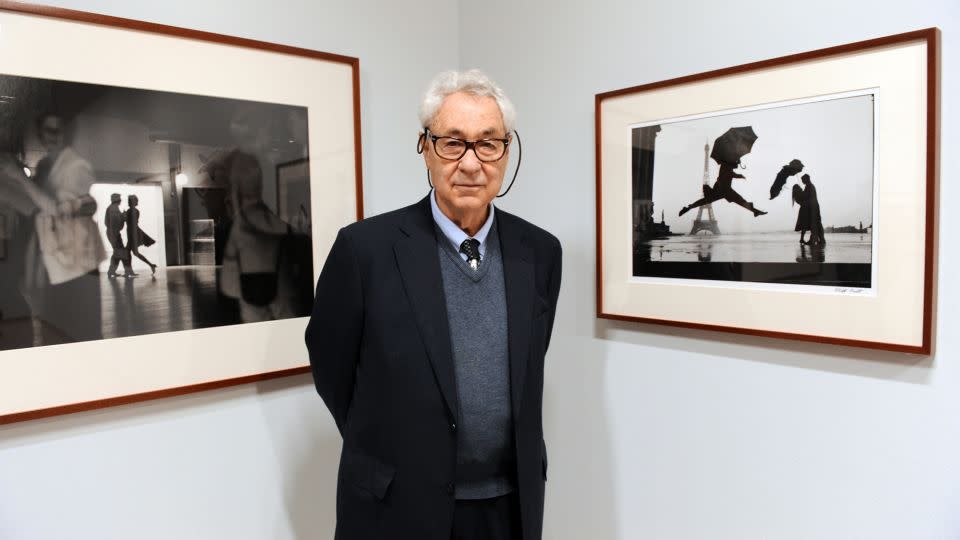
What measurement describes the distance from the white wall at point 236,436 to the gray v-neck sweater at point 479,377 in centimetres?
65

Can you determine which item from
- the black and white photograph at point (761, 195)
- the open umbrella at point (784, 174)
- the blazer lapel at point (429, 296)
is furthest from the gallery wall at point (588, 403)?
the blazer lapel at point (429, 296)

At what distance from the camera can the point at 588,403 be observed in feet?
5.61

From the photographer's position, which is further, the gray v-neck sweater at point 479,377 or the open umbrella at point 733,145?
the open umbrella at point 733,145

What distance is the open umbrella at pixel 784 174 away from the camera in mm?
1269

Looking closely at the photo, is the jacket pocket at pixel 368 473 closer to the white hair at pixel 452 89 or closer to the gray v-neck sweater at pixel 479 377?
the gray v-neck sweater at pixel 479 377

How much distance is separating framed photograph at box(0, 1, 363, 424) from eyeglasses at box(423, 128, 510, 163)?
53 cm

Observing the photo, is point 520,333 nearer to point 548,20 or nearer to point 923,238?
point 923,238

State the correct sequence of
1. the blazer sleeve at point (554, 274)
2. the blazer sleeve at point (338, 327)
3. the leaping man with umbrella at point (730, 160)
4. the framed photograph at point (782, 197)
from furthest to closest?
the blazer sleeve at point (554, 274) < the leaping man with umbrella at point (730, 160) < the blazer sleeve at point (338, 327) < the framed photograph at point (782, 197)

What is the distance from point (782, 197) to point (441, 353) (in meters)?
0.78

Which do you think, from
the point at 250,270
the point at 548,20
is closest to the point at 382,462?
the point at 250,270

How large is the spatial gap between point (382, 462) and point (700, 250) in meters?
0.85

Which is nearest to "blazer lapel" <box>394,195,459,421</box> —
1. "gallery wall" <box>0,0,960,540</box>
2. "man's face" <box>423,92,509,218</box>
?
"man's face" <box>423,92,509,218</box>

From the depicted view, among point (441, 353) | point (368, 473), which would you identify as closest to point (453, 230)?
point (441, 353)

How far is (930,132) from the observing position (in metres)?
1.09
